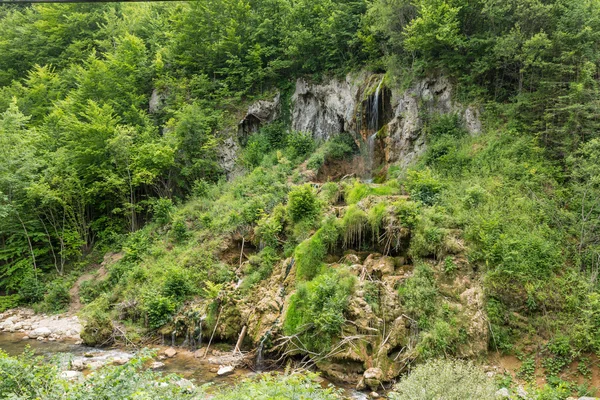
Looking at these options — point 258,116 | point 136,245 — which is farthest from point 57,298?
point 258,116

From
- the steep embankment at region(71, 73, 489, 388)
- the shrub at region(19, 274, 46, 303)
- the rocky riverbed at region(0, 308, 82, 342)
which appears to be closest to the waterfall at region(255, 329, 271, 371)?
the steep embankment at region(71, 73, 489, 388)

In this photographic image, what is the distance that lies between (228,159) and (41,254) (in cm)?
1060

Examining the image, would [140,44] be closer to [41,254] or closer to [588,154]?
[41,254]

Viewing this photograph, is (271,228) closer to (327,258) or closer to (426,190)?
(327,258)

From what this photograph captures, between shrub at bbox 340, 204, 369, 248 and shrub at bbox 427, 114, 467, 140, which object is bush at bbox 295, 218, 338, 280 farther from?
shrub at bbox 427, 114, 467, 140

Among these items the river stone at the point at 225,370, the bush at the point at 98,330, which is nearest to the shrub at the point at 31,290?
the bush at the point at 98,330

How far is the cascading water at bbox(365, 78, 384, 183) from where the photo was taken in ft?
65.1

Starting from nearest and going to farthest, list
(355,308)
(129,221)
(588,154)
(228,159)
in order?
(355,308) → (588,154) → (129,221) → (228,159)

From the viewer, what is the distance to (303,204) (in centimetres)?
1416

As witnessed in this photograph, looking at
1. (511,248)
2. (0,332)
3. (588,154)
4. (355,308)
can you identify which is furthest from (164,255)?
(588,154)

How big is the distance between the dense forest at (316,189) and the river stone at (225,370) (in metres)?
1.07

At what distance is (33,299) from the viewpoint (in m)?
17.8

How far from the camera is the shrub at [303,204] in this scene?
14094mm

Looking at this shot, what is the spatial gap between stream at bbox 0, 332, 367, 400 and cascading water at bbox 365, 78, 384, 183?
39.3 feet
